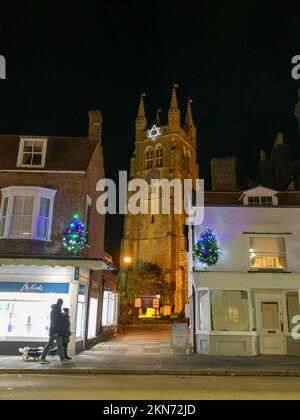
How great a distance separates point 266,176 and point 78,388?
53709mm

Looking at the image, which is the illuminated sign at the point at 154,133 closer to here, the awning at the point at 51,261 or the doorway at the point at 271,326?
the doorway at the point at 271,326

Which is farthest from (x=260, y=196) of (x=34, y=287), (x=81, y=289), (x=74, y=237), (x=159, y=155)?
(x=159, y=155)

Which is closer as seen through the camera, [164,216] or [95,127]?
[95,127]

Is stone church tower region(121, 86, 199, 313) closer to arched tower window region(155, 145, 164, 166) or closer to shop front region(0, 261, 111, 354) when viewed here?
arched tower window region(155, 145, 164, 166)

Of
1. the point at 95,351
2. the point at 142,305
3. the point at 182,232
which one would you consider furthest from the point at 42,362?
the point at 182,232

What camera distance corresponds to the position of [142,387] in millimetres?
10656

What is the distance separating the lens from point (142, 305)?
190ft

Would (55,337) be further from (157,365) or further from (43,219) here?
(43,219)

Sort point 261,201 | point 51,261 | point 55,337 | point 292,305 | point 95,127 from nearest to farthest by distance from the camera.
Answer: point 55,337, point 51,261, point 292,305, point 261,201, point 95,127

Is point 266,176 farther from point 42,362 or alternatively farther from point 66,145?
point 42,362

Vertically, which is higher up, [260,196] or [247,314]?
[260,196]

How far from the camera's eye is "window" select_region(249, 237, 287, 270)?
20.5 m

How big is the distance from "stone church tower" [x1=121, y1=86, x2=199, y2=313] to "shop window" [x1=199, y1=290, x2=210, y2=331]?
44.6m

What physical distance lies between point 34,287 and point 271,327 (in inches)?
444
